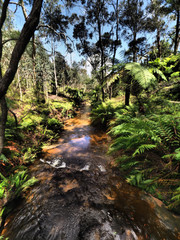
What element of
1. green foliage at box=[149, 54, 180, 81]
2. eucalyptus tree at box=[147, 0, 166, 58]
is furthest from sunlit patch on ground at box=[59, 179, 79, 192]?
eucalyptus tree at box=[147, 0, 166, 58]

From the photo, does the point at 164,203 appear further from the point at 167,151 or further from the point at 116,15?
the point at 116,15

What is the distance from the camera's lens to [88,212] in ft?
5.31

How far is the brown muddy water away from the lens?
4.36 feet

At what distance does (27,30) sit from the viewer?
1.60 m

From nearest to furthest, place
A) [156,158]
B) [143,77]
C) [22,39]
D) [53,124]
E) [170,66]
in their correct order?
1. [22,39]
2. [156,158]
3. [143,77]
4. [53,124]
5. [170,66]

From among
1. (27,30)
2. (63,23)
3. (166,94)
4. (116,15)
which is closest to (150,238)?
(27,30)

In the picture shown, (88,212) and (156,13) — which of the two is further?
(156,13)

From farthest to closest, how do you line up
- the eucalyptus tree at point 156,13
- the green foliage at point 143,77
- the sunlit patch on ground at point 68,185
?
the eucalyptus tree at point 156,13 < the green foliage at point 143,77 < the sunlit patch on ground at point 68,185

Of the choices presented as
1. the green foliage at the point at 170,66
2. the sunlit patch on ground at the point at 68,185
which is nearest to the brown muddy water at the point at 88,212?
the sunlit patch on ground at the point at 68,185

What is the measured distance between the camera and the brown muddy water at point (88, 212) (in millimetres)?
1329

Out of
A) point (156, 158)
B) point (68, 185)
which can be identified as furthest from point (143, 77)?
point (68, 185)

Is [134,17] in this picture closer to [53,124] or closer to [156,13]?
[156,13]

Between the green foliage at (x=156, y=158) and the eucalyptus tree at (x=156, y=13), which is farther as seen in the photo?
the eucalyptus tree at (x=156, y=13)

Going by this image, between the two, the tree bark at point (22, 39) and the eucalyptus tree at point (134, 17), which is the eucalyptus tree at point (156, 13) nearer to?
the eucalyptus tree at point (134, 17)
